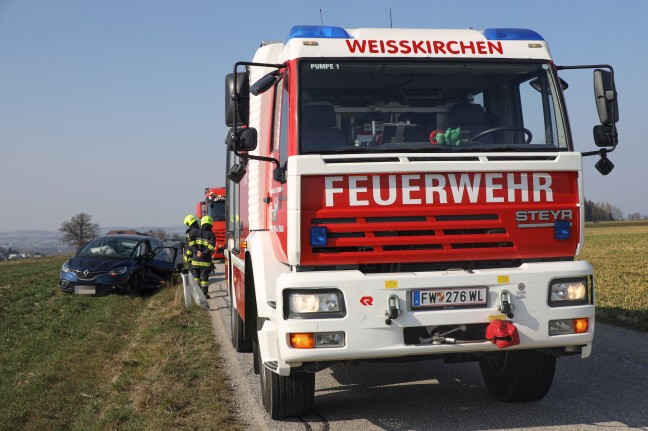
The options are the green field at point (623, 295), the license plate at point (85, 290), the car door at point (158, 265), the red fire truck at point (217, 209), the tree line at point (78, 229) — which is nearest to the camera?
the green field at point (623, 295)

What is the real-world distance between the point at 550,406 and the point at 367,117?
2837 mm

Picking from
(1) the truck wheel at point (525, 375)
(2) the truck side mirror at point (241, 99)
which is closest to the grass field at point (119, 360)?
(1) the truck wheel at point (525, 375)

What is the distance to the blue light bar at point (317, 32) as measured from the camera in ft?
19.8

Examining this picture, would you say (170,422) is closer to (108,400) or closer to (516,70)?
(108,400)

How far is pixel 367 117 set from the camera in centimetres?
612

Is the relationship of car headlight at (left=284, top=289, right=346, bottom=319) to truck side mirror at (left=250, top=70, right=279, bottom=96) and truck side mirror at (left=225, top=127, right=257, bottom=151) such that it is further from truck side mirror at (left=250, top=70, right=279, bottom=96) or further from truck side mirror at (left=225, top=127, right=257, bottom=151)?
truck side mirror at (left=250, top=70, right=279, bottom=96)

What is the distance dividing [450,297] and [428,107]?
1.53m

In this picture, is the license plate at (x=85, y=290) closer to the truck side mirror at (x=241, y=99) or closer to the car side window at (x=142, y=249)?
the car side window at (x=142, y=249)

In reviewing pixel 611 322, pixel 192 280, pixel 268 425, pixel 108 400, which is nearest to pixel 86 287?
pixel 192 280

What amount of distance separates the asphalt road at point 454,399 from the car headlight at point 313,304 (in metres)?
1.11

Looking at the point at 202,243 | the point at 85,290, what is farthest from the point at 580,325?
the point at 85,290

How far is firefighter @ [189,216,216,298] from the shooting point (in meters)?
15.6

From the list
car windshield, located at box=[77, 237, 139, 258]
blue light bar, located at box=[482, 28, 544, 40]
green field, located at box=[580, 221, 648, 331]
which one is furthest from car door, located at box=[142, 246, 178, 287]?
blue light bar, located at box=[482, 28, 544, 40]

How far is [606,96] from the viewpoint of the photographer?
625 centimetres
